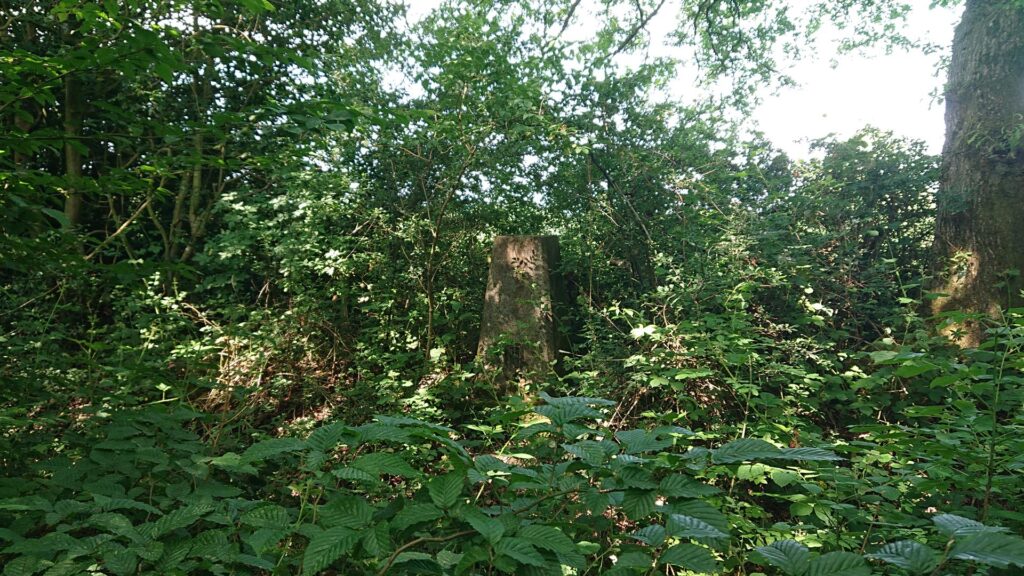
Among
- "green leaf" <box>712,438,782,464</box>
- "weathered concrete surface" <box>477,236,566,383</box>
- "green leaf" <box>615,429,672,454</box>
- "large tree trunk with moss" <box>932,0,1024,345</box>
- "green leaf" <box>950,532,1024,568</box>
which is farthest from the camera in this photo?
"weathered concrete surface" <box>477,236,566,383</box>

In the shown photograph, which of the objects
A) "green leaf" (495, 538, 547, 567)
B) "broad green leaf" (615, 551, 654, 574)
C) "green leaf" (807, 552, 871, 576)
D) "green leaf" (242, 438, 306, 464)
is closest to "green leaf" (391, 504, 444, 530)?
"green leaf" (495, 538, 547, 567)

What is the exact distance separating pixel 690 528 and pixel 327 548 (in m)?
0.73

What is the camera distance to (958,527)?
102 cm

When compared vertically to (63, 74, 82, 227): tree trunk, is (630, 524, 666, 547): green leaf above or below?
below

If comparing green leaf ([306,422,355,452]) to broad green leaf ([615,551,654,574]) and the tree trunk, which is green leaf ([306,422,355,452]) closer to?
broad green leaf ([615,551,654,574])

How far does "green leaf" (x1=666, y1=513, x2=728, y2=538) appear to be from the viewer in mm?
1024

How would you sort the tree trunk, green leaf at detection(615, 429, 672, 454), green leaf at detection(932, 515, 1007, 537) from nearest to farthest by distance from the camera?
green leaf at detection(932, 515, 1007, 537) → green leaf at detection(615, 429, 672, 454) → the tree trunk

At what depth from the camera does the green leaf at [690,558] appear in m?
1.07

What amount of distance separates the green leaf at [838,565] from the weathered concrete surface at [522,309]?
12.4 ft

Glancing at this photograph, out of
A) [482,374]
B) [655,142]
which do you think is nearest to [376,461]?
[482,374]

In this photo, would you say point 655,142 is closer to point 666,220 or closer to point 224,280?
point 666,220

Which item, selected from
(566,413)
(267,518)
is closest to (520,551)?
(566,413)

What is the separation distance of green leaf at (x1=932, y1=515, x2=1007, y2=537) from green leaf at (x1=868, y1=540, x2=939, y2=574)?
0.21 ft

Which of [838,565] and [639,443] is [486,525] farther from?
[838,565]
